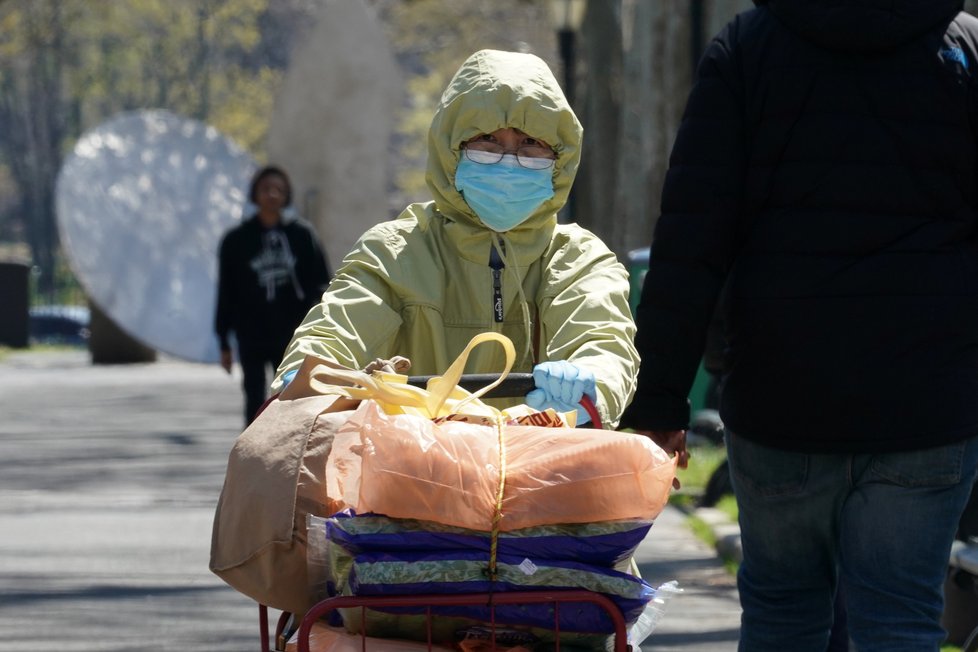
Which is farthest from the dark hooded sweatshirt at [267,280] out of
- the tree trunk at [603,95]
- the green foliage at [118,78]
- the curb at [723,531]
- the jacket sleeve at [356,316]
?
the green foliage at [118,78]

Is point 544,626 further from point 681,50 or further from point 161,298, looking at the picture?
point 161,298

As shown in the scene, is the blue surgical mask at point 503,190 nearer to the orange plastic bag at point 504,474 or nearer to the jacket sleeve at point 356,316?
the jacket sleeve at point 356,316

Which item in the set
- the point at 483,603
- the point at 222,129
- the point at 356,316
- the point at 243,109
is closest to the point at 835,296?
the point at 356,316

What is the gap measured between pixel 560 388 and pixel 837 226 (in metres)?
0.71

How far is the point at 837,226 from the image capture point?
12.2 feet

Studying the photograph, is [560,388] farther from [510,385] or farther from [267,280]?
[267,280]

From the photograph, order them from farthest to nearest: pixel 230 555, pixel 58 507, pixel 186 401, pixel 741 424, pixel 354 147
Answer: pixel 354 147
pixel 186 401
pixel 58 507
pixel 741 424
pixel 230 555

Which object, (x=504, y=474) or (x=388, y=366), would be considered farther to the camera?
(x=388, y=366)

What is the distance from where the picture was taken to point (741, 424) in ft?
12.7

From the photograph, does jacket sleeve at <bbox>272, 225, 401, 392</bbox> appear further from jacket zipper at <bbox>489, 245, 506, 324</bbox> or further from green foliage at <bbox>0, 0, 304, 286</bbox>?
green foliage at <bbox>0, 0, 304, 286</bbox>

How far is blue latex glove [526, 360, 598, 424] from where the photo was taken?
3420 millimetres

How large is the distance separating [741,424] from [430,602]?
1220mm

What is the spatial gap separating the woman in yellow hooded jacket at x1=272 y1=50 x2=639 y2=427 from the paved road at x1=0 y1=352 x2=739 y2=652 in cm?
305

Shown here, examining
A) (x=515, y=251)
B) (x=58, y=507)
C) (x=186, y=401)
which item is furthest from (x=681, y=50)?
(x=515, y=251)
